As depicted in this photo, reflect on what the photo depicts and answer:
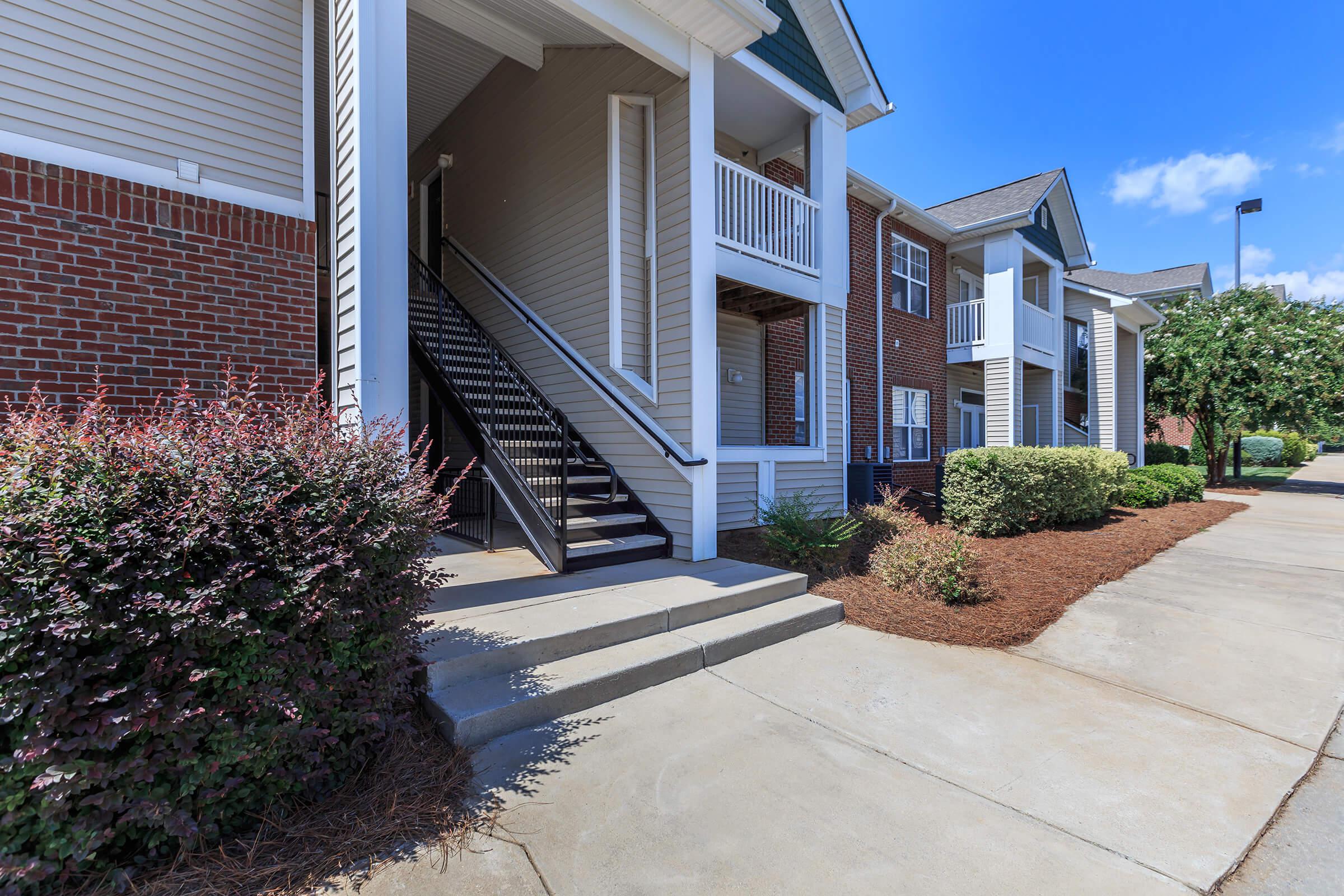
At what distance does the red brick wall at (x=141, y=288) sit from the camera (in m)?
3.71

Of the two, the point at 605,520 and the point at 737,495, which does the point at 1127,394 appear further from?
the point at 605,520

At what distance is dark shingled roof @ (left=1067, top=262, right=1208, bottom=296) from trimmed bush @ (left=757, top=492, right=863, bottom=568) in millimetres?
21717

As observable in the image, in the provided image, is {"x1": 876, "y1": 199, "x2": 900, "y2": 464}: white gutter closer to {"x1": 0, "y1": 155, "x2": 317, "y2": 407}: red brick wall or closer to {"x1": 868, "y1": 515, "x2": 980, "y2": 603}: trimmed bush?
{"x1": 868, "y1": 515, "x2": 980, "y2": 603}: trimmed bush

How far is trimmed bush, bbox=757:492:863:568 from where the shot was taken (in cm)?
611

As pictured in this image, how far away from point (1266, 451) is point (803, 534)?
34578 millimetres

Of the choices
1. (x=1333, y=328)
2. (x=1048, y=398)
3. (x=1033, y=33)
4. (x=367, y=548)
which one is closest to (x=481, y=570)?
(x=367, y=548)

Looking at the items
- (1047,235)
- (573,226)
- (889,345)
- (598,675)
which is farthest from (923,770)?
(1047,235)

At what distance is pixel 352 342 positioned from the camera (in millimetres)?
4027

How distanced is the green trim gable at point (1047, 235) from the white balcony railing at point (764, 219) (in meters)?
8.14

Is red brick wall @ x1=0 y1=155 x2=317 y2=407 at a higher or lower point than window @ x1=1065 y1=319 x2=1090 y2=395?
lower

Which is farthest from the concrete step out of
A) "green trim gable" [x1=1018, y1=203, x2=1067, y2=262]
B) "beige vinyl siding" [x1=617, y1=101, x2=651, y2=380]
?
"green trim gable" [x1=1018, y1=203, x2=1067, y2=262]

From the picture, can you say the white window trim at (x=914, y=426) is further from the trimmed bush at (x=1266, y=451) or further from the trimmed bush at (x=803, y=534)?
the trimmed bush at (x=1266, y=451)

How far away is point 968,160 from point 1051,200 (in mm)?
6332

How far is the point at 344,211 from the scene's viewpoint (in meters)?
→ 4.19
